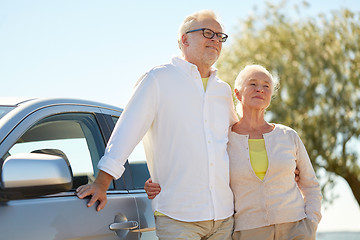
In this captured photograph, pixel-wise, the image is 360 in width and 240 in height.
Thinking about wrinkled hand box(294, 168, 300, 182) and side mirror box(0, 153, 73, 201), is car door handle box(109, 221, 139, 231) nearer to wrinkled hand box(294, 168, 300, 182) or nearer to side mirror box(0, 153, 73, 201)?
side mirror box(0, 153, 73, 201)

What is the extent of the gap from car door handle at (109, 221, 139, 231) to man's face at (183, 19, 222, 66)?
40.3 inches

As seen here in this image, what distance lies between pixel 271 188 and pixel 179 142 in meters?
0.66

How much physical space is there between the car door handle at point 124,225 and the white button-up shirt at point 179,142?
264 mm

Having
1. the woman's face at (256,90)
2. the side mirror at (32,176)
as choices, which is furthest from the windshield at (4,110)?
the woman's face at (256,90)

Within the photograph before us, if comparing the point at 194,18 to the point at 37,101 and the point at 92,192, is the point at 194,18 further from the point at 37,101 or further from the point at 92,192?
the point at 92,192

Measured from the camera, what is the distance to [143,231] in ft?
11.6

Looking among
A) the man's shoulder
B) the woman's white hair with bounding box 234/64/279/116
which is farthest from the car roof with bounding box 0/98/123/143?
the woman's white hair with bounding box 234/64/279/116

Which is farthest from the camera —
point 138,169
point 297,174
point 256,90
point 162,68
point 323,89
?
point 323,89

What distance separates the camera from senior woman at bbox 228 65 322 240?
3318 millimetres

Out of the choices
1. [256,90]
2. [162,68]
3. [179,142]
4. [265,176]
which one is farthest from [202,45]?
[265,176]

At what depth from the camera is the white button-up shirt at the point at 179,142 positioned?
3.05m

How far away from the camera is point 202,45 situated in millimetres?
3377

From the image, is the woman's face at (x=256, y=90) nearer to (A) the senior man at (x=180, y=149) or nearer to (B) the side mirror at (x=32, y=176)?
(A) the senior man at (x=180, y=149)

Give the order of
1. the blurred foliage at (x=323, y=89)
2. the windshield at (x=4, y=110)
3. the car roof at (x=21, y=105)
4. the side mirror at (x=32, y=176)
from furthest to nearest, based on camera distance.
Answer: the blurred foliage at (x=323, y=89) → the windshield at (x=4, y=110) → the car roof at (x=21, y=105) → the side mirror at (x=32, y=176)
